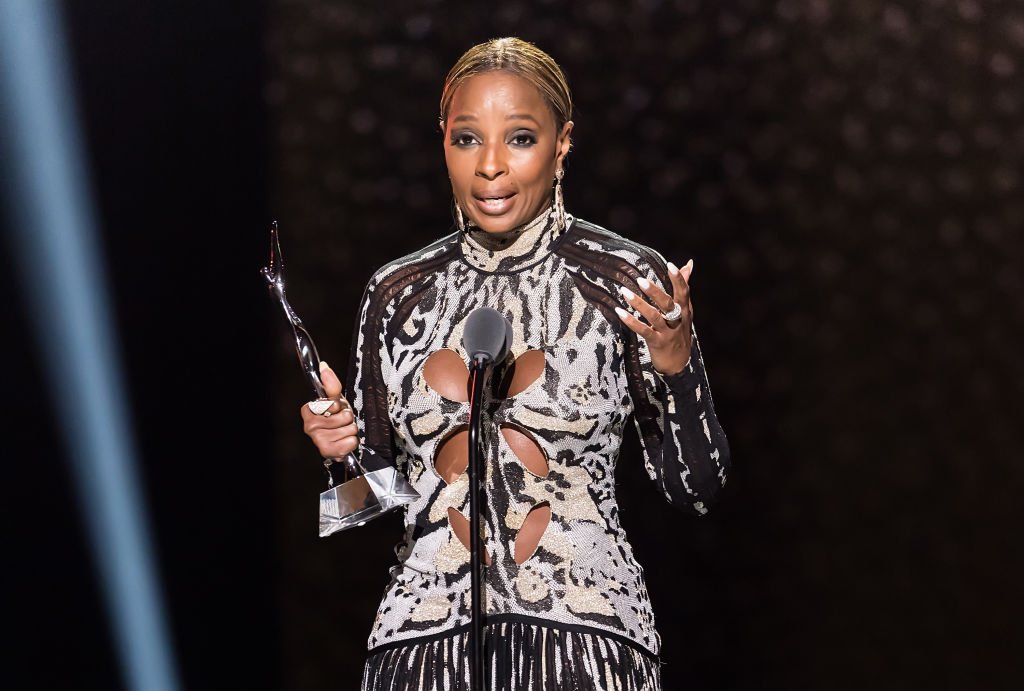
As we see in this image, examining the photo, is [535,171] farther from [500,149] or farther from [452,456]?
[452,456]

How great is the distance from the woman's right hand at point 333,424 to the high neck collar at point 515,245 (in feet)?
0.74

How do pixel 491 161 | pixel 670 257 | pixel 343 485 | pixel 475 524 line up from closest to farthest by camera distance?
pixel 475 524, pixel 343 485, pixel 491 161, pixel 670 257

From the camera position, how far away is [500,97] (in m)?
1.25

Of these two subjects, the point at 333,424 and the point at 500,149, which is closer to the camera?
the point at 333,424

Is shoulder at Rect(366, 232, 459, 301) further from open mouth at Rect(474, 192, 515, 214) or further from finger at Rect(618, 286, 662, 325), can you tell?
finger at Rect(618, 286, 662, 325)

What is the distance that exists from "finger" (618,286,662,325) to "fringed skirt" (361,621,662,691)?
303mm

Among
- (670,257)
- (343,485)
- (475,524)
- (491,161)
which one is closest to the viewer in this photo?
(475,524)

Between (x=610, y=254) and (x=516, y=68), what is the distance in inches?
8.3
